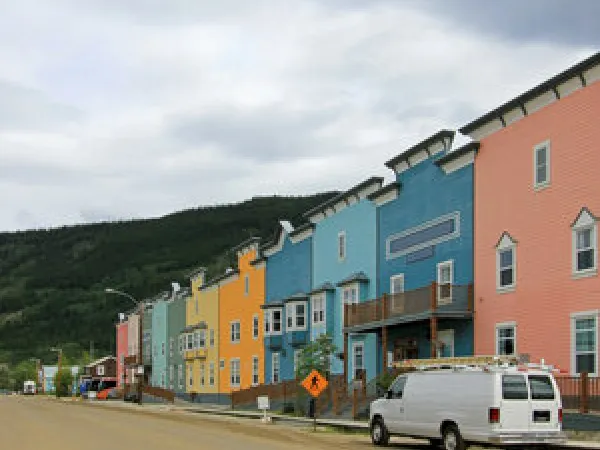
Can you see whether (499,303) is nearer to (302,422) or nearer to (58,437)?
(302,422)

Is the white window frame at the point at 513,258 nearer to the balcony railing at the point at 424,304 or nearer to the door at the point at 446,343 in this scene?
the balcony railing at the point at 424,304

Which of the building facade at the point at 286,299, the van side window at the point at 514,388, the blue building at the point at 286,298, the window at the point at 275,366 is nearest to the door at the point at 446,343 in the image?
the building facade at the point at 286,299

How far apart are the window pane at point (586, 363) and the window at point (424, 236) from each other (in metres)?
8.86

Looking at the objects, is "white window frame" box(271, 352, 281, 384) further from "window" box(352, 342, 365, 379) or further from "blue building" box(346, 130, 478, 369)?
"blue building" box(346, 130, 478, 369)

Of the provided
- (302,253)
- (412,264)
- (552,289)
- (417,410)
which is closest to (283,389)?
(302,253)

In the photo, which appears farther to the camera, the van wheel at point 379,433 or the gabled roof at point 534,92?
the gabled roof at point 534,92

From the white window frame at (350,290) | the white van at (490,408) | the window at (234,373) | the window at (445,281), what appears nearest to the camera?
the white van at (490,408)

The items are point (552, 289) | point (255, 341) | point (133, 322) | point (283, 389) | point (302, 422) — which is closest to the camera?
point (552, 289)

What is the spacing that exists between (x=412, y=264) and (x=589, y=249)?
1216cm

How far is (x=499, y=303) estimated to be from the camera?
109 ft

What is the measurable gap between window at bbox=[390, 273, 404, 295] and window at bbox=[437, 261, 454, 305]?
347 cm

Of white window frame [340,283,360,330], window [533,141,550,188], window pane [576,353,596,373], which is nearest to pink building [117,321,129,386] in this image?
white window frame [340,283,360,330]

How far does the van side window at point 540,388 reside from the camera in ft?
71.5

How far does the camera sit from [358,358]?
4488 centimetres
